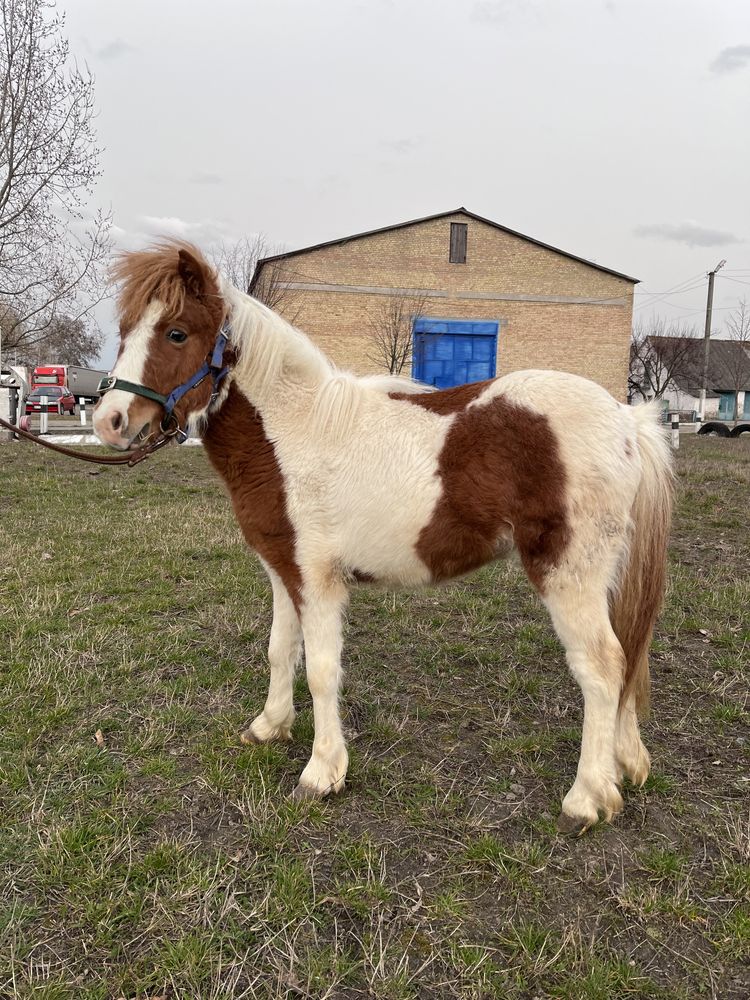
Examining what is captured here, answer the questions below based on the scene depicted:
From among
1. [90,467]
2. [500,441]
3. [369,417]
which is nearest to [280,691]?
[369,417]

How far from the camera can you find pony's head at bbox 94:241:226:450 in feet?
8.88

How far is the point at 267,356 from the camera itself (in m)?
2.96

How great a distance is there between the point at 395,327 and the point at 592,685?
27.6 metres

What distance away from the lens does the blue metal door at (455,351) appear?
101 feet

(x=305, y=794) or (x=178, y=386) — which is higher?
(x=178, y=386)

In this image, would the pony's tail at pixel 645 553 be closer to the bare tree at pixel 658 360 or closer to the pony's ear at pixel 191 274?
the pony's ear at pixel 191 274

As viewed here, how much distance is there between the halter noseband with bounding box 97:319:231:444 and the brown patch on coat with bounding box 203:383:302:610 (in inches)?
4.8

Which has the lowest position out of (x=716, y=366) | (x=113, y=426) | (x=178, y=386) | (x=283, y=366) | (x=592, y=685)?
(x=592, y=685)

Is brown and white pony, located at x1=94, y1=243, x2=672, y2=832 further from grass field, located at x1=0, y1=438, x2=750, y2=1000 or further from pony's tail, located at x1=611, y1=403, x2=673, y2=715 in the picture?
grass field, located at x1=0, y1=438, x2=750, y2=1000

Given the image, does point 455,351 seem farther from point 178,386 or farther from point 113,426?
point 113,426

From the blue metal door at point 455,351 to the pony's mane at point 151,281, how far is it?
2833 centimetres

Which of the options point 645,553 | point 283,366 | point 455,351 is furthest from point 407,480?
point 455,351

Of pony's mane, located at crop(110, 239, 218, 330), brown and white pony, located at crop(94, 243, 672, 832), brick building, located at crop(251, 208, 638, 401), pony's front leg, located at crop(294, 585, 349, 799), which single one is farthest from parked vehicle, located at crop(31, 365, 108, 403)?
pony's front leg, located at crop(294, 585, 349, 799)

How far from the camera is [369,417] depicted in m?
2.97
